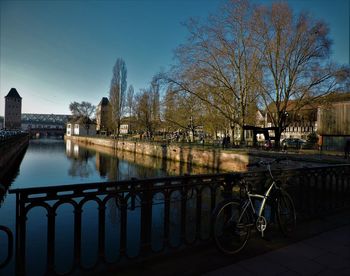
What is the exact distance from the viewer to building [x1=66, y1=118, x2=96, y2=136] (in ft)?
266

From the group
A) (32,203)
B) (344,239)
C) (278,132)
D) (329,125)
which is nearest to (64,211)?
(32,203)

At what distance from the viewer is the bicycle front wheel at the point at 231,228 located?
3.20 metres

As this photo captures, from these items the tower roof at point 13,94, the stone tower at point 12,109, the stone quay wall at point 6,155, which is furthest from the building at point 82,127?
the stone quay wall at point 6,155

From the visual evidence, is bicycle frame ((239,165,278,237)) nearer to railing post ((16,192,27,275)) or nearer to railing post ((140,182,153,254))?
railing post ((140,182,153,254))

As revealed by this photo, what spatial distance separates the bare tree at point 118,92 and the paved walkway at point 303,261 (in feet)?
170

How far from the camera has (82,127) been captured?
86125 millimetres

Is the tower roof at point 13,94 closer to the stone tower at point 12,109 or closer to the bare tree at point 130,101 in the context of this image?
the stone tower at point 12,109

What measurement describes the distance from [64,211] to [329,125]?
24.7 m

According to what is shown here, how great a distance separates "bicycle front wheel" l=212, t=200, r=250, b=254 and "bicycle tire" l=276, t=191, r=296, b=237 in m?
0.82

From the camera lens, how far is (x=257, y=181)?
12.9 ft

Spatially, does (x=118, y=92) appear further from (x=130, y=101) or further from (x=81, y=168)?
(x=81, y=168)

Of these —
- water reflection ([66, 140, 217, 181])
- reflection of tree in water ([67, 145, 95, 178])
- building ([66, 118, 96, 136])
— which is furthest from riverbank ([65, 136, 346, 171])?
building ([66, 118, 96, 136])

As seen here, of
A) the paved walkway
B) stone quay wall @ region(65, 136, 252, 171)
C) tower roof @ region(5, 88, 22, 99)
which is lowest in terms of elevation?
stone quay wall @ region(65, 136, 252, 171)

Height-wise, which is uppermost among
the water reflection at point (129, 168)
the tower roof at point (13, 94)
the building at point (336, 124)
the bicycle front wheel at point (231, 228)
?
the tower roof at point (13, 94)
